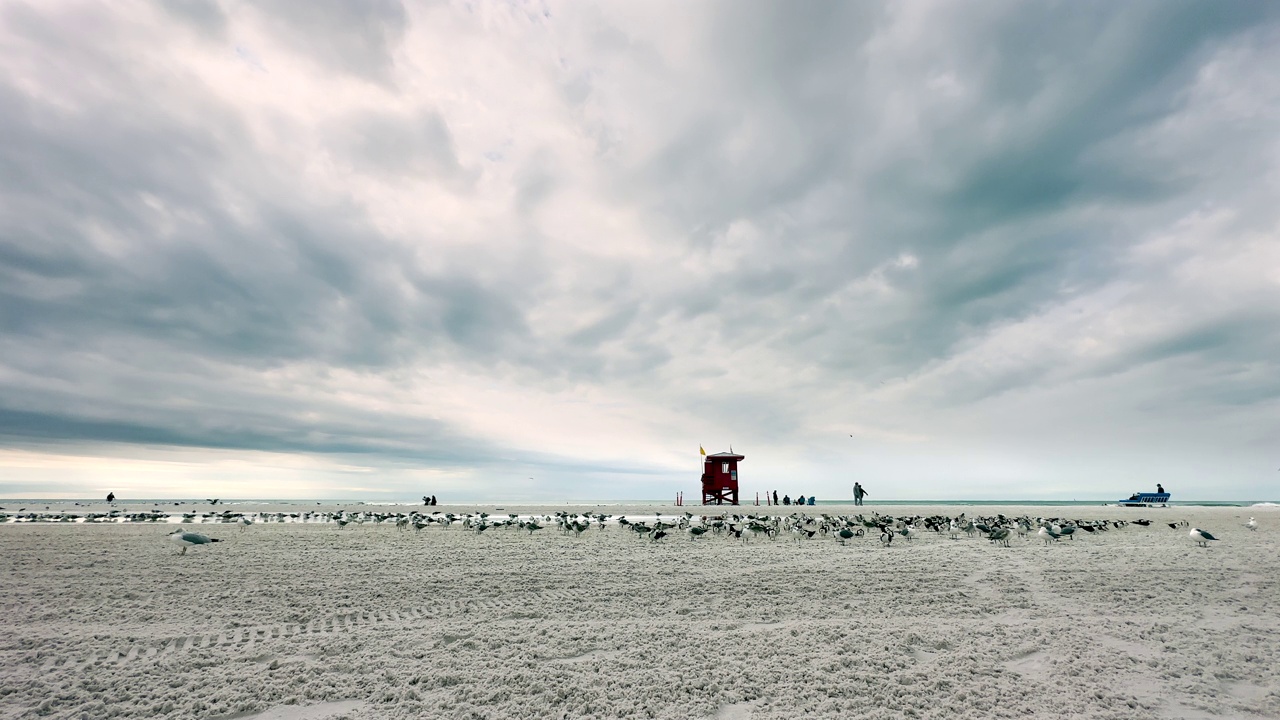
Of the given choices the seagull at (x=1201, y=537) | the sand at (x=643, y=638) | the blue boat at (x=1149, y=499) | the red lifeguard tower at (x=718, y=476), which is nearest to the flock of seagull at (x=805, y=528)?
the seagull at (x=1201, y=537)

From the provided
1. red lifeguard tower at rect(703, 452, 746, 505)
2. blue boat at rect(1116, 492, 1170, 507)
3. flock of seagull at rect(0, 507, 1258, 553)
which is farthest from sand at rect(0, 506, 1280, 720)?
blue boat at rect(1116, 492, 1170, 507)

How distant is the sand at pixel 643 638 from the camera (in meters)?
6.19

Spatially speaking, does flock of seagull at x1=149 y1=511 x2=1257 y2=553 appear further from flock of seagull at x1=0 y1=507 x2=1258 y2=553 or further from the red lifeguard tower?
the red lifeguard tower

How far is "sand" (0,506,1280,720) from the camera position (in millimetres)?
6188

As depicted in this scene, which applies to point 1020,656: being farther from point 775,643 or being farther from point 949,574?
point 949,574

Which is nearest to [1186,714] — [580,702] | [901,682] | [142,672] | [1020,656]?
[1020,656]

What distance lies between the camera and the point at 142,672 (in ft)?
→ 22.9

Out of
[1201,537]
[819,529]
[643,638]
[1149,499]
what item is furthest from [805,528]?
[1149,499]

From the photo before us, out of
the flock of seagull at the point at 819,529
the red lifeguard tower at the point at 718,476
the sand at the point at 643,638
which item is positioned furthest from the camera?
the red lifeguard tower at the point at 718,476

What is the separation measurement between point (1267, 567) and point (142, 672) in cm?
2368

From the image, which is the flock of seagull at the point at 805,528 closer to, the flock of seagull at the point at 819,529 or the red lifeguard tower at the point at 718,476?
the flock of seagull at the point at 819,529

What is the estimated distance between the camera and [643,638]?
27.1 ft

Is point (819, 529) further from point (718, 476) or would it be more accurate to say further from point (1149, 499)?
point (1149, 499)

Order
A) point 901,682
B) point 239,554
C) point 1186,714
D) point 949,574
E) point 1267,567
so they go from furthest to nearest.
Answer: point 239,554 < point 1267,567 < point 949,574 < point 901,682 < point 1186,714
